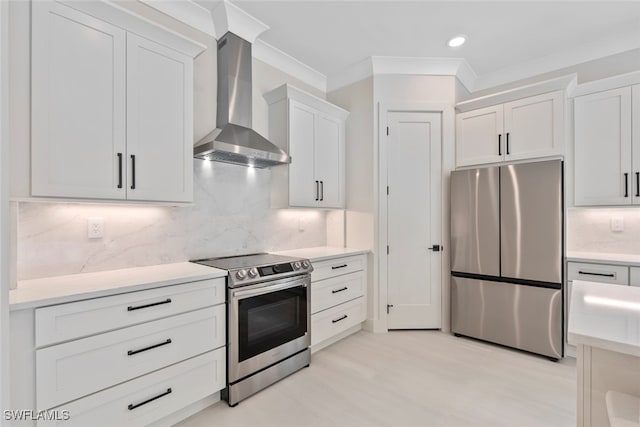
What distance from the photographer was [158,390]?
177 cm

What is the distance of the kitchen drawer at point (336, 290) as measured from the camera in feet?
9.20

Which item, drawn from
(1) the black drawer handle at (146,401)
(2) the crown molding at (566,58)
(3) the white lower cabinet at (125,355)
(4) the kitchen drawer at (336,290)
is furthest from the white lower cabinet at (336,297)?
(2) the crown molding at (566,58)

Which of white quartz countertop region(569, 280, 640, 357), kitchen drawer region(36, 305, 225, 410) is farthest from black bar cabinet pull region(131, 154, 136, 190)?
white quartz countertop region(569, 280, 640, 357)

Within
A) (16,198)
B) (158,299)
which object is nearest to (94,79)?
(16,198)

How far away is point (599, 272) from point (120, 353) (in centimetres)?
356

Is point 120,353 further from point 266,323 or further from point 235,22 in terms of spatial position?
point 235,22

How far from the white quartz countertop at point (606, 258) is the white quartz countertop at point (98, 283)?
2.98 metres

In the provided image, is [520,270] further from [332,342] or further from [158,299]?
[158,299]

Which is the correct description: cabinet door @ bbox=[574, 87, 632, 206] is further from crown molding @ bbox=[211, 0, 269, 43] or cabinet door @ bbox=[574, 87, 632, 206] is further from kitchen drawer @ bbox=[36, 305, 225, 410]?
kitchen drawer @ bbox=[36, 305, 225, 410]

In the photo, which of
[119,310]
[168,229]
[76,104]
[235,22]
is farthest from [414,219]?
[76,104]

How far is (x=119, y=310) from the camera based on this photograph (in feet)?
5.32

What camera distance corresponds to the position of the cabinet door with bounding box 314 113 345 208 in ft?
10.9

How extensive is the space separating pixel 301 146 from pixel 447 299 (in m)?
2.29

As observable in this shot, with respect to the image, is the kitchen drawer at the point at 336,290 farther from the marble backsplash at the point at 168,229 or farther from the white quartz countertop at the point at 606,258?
the white quartz countertop at the point at 606,258
